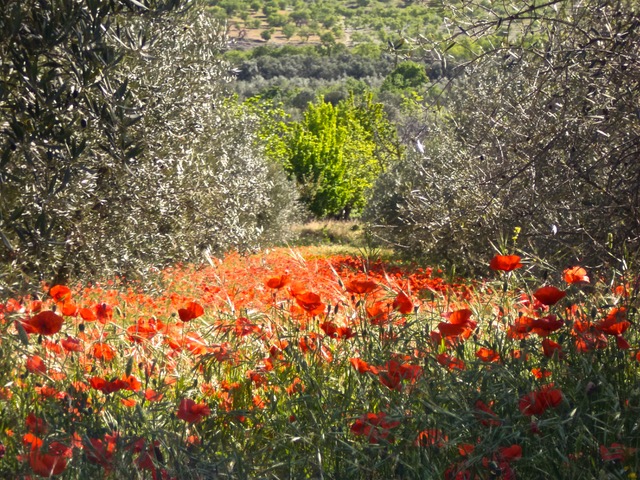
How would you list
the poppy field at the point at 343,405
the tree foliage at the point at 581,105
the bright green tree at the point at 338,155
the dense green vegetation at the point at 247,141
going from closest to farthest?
the poppy field at the point at 343,405, the dense green vegetation at the point at 247,141, the tree foliage at the point at 581,105, the bright green tree at the point at 338,155

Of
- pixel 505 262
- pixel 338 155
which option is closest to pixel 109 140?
pixel 505 262

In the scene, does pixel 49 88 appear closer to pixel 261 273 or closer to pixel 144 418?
pixel 144 418

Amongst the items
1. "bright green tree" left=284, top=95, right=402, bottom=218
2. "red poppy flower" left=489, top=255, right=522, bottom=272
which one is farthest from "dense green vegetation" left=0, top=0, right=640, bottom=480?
"bright green tree" left=284, top=95, right=402, bottom=218

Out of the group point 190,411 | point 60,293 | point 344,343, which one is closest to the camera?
point 190,411

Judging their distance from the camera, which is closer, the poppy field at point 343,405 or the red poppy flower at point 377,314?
the poppy field at point 343,405

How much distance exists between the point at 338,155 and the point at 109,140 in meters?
34.9

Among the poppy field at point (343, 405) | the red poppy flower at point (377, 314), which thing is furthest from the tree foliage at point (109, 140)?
the red poppy flower at point (377, 314)

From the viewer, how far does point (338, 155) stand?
126 feet

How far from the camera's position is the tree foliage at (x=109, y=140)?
347cm

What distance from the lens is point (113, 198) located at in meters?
9.86

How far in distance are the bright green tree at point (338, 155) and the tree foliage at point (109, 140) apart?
1943 centimetres

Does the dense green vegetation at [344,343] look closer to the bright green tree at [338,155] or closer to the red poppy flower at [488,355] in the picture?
the red poppy flower at [488,355]

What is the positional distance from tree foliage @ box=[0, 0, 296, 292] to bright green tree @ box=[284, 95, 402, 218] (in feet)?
63.8

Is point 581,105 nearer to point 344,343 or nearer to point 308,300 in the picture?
point 344,343
